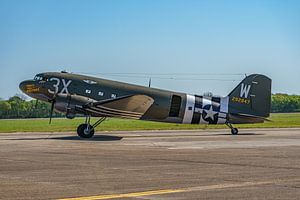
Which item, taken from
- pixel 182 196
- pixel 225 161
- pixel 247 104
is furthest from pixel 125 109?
pixel 182 196

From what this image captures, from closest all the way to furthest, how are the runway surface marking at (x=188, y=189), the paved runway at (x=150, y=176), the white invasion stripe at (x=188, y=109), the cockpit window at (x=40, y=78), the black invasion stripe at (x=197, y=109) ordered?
1. the runway surface marking at (x=188, y=189)
2. the paved runway at (x=150, y=176)
3. the cockpit window at (x=40, y=78)
4. the white invasion stripe at (x=188, y=109)
5. the black invasion stripe at (x=197, y=109)

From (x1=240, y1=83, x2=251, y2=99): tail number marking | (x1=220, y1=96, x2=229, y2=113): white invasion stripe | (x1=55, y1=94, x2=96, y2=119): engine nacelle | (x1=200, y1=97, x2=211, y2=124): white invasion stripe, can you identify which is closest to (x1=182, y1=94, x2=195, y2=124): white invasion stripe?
(x1=200, y1=97, x2=211, y2=124): white invasion stripe

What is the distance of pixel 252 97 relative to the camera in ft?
137

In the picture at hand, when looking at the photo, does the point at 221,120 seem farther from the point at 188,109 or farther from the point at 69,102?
the point at 69,102

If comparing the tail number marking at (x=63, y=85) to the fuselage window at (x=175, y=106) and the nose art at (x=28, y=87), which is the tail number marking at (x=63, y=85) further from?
the fuselage window at (x=175, y=106)

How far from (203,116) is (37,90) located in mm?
11705

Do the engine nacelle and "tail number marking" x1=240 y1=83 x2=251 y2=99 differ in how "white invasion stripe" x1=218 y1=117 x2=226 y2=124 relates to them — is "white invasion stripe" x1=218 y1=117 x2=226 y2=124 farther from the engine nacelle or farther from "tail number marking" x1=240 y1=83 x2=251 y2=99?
the engine nacelle

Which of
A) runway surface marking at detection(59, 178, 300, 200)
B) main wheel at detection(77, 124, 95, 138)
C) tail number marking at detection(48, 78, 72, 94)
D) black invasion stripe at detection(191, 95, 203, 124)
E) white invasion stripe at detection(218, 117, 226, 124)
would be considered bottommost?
main wheel at detection(77, 124, 95, 138)

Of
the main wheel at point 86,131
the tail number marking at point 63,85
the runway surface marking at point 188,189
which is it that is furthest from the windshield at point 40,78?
the runway surface marking at point 188,189

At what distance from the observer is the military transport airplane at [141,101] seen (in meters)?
34.7

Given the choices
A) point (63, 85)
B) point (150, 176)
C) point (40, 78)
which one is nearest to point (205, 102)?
point (63, 85)

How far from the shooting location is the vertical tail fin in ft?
Answer: 136

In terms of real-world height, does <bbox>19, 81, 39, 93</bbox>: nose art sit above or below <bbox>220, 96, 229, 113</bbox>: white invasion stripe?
above

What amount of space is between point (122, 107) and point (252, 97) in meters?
11.3
